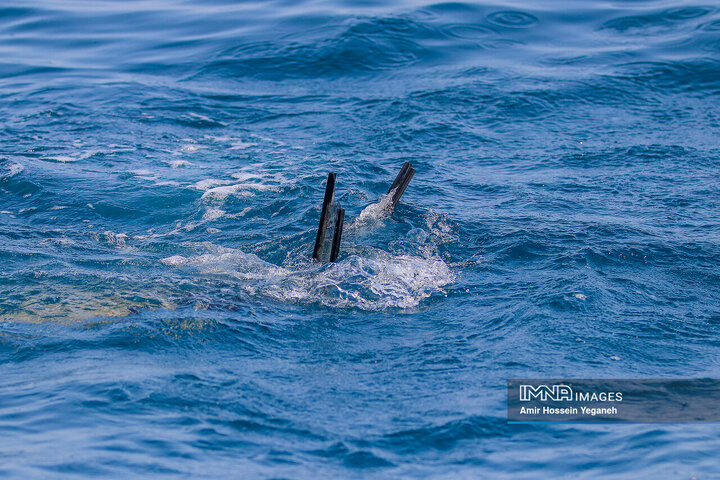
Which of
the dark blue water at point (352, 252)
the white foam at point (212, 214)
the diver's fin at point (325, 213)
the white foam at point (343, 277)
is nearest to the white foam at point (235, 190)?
the dark blue water at point (352, 252)

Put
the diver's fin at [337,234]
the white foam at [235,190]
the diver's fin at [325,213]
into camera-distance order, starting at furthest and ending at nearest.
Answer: the white foam at [235,190], the diver's fin at [337,234], the diver's fin at [325,213]

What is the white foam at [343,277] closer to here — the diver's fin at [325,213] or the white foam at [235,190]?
the diver's fin at [325,213]

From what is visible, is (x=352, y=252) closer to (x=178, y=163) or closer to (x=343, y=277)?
(x=343, y=277)

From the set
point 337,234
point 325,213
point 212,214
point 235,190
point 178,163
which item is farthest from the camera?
point 178,163

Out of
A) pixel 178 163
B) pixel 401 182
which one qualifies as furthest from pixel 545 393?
pixel 178 163

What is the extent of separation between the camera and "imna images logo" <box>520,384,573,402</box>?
4.77 meters

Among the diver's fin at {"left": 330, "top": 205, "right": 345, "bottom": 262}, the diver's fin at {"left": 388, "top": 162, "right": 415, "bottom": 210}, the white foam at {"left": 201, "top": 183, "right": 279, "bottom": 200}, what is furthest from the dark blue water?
the diver's fin at {"left": 388, "top": 162, "right": 415, "bottom": 210}

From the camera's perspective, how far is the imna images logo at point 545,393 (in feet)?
15.7

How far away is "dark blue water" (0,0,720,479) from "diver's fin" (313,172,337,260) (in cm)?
21

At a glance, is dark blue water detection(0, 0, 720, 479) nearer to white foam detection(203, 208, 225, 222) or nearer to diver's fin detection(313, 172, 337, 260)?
white foam detection(203, 208, 225, 222)

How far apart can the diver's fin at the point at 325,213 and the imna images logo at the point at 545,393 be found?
2.25 meters

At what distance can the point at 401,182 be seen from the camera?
7742mm

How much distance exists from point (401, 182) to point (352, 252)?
1.13 m

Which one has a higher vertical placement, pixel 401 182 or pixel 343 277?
pixel 401 182
